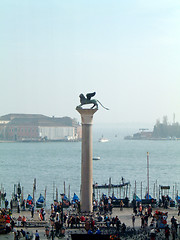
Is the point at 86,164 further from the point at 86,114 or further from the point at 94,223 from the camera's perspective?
the point at 94,223

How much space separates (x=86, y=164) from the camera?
79.5ft

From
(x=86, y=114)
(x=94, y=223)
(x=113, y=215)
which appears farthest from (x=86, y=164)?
(x=94, y=223)

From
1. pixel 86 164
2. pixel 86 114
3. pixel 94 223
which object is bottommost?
pixel 94 223

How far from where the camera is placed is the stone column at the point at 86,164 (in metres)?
24.2

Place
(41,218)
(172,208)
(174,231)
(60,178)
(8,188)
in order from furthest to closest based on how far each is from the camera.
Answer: (60,178) → (8,188) → (172,208) → (41,218) → (174,231)

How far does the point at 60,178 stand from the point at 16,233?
45035 mm

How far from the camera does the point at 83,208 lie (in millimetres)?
24469

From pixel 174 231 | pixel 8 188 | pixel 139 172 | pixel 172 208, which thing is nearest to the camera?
pixel 174 231

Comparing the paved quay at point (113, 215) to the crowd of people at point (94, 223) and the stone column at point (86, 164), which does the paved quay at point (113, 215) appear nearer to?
the crowd of people at point (94, 223)

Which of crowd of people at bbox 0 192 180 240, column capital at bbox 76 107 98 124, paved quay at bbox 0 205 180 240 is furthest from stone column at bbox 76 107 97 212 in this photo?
paved quay at bbox 0 205 180 240

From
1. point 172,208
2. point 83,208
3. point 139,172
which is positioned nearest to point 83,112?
point 83,208

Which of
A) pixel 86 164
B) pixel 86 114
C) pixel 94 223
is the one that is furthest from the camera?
pixel 86 114

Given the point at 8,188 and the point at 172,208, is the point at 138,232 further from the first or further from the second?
the point at 8,188

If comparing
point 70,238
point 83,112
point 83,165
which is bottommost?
point 70,238
